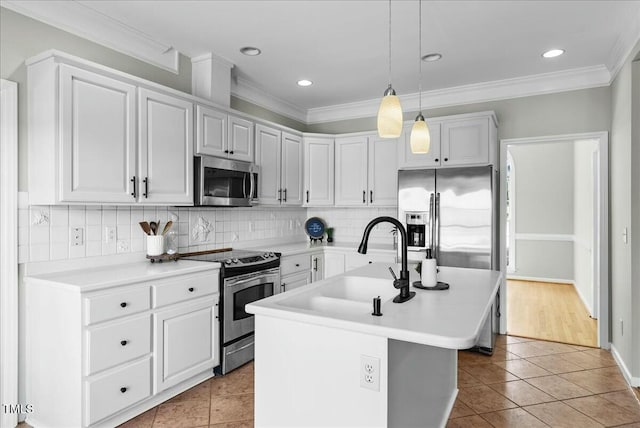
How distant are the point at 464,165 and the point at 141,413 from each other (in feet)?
11.3

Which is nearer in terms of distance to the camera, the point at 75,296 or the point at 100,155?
the point at 75,296

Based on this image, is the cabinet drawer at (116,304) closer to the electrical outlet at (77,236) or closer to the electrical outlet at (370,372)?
the electrical outlet at (77,236)

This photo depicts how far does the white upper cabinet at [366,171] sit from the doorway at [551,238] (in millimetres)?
1555

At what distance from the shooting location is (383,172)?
465 cm

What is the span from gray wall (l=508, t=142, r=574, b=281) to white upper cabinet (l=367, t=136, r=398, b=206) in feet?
12.3

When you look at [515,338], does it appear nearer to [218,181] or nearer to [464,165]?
[464,165]

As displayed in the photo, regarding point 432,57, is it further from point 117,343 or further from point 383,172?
point 117,343

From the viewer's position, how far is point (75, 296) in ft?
7.23

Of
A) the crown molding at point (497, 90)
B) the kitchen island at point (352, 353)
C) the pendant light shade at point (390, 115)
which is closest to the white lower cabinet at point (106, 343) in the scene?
the kitchen island at point (352, 353)

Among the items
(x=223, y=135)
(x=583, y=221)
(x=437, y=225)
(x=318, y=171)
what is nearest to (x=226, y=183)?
(x=223, y=135)

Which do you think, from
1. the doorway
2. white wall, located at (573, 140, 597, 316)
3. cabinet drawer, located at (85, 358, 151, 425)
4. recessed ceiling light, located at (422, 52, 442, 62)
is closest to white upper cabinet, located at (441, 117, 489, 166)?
recessed ceiling light, located at (422, 52, 442, 62)

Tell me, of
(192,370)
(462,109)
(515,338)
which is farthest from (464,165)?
(192,370)

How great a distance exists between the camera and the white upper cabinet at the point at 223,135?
331 centimetres

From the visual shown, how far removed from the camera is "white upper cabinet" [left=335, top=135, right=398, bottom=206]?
4.61 metres
